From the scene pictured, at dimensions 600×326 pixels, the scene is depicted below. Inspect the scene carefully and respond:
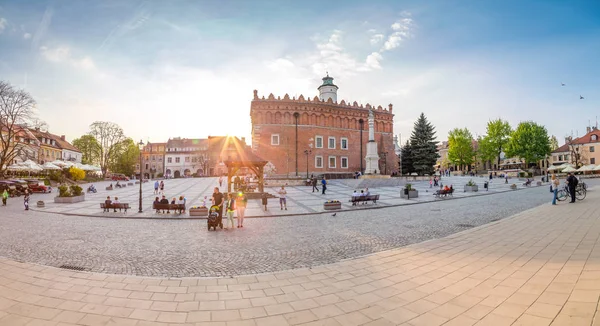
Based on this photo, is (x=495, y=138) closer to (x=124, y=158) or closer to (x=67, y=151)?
(x=124, y=158)

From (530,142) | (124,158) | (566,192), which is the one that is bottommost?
(566,192)

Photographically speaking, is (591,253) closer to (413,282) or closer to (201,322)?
(413,282)

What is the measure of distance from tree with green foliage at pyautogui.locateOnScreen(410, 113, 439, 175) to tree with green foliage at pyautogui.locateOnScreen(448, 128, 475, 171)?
22.5 meters

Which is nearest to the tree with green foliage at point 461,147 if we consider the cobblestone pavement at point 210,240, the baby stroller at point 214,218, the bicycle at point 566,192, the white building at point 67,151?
the bicycle at point 566,192

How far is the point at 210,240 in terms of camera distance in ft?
28.8

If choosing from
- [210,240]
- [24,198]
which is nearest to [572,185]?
[210,240]

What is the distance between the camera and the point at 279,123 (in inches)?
1934

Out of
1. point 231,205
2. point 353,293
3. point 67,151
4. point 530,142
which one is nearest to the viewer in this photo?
point 353,293

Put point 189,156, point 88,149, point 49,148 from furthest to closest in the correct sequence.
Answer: point 189,156
point 88,149
point 49,148

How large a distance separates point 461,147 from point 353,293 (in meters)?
74.9

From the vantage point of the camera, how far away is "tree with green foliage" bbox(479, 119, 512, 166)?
61.2m

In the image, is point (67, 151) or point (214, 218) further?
point (67, 151)

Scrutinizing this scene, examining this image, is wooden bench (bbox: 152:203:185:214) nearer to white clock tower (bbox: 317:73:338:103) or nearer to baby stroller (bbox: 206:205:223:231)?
baby stroller (bbox: 206:205:223:231)

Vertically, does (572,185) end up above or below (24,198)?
above
